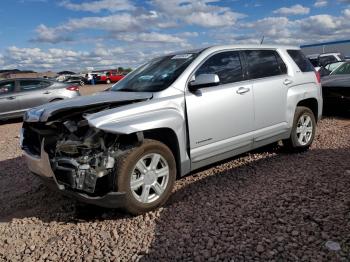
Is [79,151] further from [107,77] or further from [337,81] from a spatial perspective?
[107,77]

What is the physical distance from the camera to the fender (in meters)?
3.81

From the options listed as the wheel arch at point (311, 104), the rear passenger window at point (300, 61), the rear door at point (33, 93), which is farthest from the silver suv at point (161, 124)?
the rear door at point (33, 93)

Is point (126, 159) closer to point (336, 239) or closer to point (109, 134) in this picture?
point (109, 134)

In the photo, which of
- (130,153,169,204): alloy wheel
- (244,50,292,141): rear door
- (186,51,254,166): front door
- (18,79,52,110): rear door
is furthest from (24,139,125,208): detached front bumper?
(18,79,52,110): rear door

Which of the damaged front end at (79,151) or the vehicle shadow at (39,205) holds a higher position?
the damaged front end at (79,151)

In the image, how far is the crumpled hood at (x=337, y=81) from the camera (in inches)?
369

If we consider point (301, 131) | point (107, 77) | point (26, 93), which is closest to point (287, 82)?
point (301, 131)

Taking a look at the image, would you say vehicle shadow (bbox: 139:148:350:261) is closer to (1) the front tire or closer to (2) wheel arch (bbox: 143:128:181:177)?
(1) the front tire

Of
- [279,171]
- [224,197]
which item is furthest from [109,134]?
[279,171]

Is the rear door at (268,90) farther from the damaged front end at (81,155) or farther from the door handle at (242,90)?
the damaged front end at (81,155)

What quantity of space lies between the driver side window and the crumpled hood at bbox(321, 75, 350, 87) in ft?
16.6

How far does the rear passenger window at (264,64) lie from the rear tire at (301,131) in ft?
2.47

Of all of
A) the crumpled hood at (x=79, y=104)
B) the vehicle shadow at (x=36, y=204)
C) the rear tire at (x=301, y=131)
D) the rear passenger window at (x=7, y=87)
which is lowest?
the vehicle shadow at (x=36, y=204)

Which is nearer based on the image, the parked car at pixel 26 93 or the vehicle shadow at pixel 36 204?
the vehicle shadow at pixel 36 204
